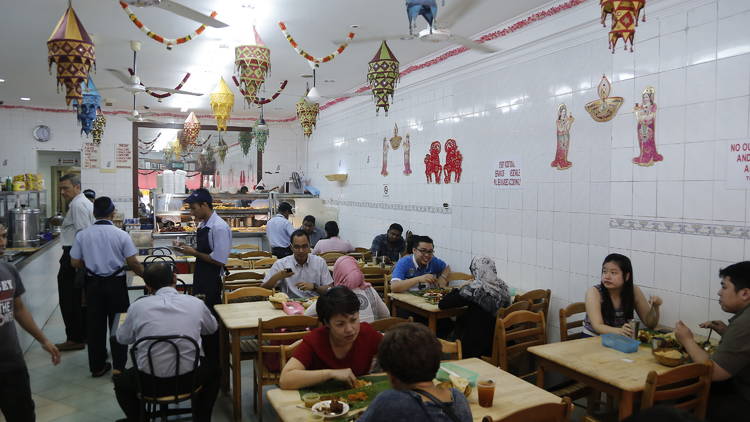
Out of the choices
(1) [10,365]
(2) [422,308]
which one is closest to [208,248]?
(2) [422,308]

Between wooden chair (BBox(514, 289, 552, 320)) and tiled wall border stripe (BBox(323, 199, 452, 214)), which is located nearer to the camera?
wooden chair (BBox(514, 289, 552, 320))

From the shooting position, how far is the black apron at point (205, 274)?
4.91m

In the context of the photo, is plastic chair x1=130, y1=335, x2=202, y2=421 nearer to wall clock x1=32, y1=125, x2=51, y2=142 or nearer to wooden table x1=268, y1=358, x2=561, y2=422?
wooden table x1=268, y1=358, x2=561, y2=422

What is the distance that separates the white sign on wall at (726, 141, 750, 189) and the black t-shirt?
4581mm

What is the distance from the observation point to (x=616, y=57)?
4453 mm

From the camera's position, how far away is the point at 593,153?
4.70 m

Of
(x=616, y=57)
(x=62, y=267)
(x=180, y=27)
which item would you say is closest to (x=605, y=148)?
(x=616, y=57)

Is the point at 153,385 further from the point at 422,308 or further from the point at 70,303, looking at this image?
the point at 70,303

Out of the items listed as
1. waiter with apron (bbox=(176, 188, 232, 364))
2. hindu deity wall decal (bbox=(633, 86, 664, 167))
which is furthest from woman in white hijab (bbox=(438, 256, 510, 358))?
waiter with apron (bbox=(176, 188, 232, 364))

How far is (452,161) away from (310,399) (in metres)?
4.69

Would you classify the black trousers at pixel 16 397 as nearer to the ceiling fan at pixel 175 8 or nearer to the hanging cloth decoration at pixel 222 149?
the ceiling fan at pixel 175 8

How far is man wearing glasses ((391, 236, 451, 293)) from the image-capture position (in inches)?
197

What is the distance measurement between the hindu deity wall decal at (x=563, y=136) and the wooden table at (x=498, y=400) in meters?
2.89

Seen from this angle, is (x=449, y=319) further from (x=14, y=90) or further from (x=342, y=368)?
(x=14, y=90)
